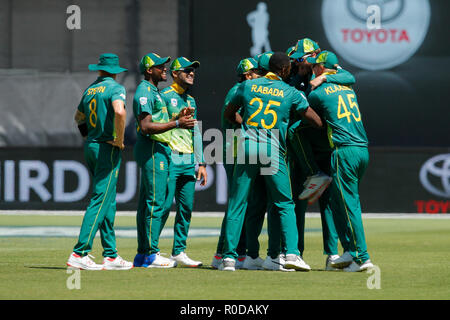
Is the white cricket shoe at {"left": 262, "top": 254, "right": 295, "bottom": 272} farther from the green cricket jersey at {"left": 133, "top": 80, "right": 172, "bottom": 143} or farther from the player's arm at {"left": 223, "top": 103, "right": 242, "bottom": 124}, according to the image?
the green cricket jersey at {"left": 133, "top": 80, "right": 172, "bottom": 143}

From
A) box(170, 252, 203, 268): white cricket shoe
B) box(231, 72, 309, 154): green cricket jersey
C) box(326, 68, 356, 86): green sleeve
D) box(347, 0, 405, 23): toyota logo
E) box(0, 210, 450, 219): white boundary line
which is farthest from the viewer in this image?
box(347, 0, 405, 23): toyota logo

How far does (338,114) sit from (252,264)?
183cm

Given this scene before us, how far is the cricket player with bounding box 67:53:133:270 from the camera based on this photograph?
9453mm

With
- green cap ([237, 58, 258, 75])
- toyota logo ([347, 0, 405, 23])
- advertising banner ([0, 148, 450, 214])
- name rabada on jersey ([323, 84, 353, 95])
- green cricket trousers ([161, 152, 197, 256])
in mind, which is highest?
toyota logo ([347, 0, 405, 23])

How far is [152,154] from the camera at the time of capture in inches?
388

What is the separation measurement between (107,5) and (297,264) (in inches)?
460

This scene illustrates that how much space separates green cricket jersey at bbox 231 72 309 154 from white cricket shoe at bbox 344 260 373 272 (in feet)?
4.68

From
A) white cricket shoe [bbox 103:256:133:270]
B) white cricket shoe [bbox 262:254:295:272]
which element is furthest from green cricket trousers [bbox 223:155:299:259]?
white cricket shoe [bbox 103:256:133:270]

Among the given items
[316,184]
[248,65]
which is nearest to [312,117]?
[316,184]

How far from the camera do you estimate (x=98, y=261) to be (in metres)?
10.9

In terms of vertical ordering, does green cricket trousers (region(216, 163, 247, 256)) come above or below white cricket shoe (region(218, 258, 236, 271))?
above

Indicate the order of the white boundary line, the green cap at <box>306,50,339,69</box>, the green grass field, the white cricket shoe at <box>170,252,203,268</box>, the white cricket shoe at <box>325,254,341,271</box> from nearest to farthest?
the green grass field, the green cap at <box>306,50,339,69</box>, the white cricket shoe at <box>325,254,341,271</box>, the white cricket shoe at <box>170,252,203,268</box>, the white boundary line
